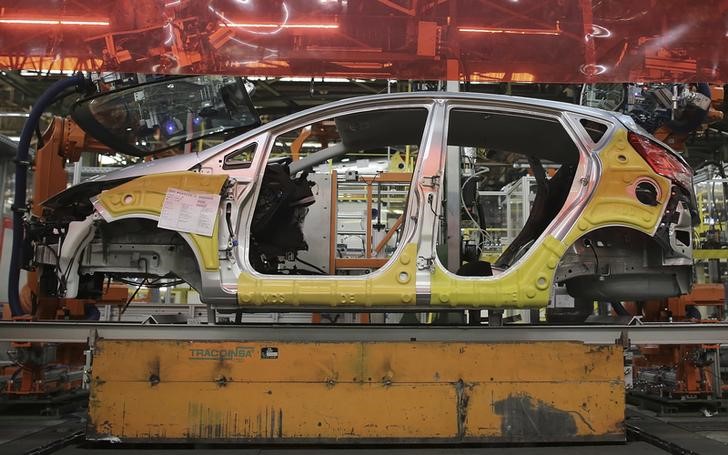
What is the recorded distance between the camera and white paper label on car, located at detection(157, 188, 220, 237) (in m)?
2.95

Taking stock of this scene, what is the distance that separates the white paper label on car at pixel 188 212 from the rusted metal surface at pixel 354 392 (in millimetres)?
631

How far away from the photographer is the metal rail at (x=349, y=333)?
Answer: 301 centimetres

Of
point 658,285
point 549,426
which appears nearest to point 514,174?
point 658,285

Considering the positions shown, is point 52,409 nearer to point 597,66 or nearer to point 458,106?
point 458,106

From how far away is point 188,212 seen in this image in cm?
297

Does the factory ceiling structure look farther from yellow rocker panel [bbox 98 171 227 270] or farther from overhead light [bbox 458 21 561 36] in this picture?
yellow rocker panel [bbox 98 171 227 270]

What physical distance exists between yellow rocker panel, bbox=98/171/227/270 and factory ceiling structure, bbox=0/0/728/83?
69 cm

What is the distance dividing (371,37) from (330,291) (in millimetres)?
1536

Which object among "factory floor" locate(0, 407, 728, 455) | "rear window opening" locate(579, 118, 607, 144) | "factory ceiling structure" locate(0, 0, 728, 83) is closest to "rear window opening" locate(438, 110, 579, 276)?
"rear window opening" locate(579, 118, 607, 144)

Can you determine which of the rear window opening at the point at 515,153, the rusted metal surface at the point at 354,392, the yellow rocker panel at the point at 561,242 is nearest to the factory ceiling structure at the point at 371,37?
the rear window opening at the point at 515,153

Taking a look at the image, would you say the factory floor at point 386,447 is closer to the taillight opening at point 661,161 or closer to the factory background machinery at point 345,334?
the factory background machinery at point 345,334

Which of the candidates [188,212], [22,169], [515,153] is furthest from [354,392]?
[22,169]

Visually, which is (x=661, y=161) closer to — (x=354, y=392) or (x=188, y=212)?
(x=354, y=392)

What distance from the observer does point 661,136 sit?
203 inches
